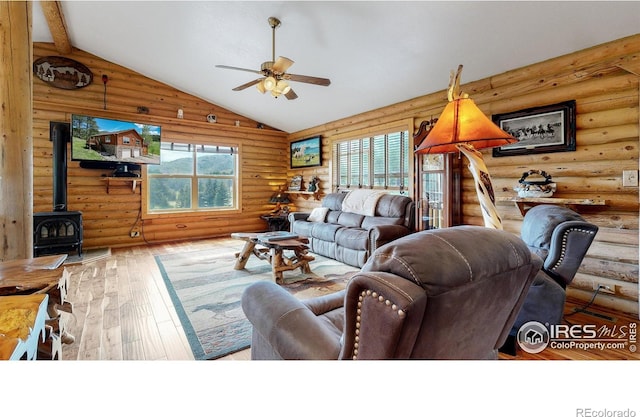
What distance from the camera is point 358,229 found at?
4.27m

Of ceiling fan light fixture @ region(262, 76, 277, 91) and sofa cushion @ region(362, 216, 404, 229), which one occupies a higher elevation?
ceiling fan light fixture @ region(262, 76, 277, 91)

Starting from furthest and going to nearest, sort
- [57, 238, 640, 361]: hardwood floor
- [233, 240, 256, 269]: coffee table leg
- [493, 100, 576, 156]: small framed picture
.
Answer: [233, 240, 256, 269]: coffee table leg < [493, 100, 576, 156]: small framed picture < [57, 238, 640, 361]: hardwood floor

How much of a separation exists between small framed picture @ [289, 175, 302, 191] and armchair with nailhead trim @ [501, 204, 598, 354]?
5.22 m

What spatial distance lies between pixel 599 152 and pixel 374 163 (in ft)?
9.73

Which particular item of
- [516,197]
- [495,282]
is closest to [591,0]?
[516,197]

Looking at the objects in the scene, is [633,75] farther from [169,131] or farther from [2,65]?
[169,131]

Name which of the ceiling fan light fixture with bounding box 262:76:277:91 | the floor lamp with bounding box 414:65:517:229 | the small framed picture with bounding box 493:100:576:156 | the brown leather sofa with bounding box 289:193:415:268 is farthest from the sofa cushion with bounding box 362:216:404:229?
the floor lamp with bounding box 414:65:517:229

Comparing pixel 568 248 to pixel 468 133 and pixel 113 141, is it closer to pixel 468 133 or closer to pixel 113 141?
pixel 468 133

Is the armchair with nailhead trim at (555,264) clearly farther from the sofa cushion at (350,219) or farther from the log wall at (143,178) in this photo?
the log wall at (143,178)

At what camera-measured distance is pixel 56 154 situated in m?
4.27

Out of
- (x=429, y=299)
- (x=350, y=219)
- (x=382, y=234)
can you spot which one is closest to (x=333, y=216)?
(x=350, y=219)

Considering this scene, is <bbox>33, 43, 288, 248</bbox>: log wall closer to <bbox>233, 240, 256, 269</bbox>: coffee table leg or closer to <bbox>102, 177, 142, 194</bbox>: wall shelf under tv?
<bbox>102, 177, 142, 194</bbox>: wall shelf under tv

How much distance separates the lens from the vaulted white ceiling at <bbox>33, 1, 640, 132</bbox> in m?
2.56

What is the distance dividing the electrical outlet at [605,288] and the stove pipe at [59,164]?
6538 mm
